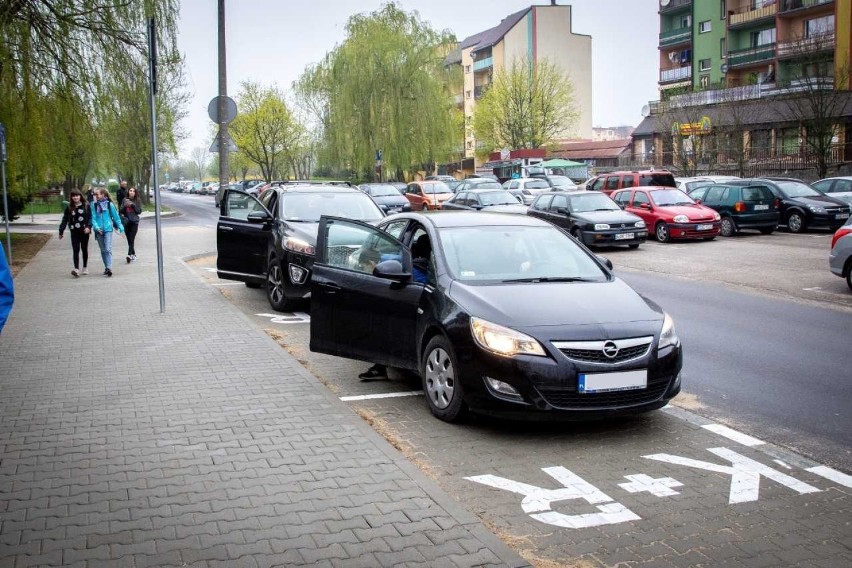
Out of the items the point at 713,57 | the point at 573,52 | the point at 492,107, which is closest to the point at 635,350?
the point at 713,57

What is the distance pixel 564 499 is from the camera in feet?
17.1

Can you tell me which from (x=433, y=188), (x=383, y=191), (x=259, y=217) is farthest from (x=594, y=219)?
(x=433, y=188)

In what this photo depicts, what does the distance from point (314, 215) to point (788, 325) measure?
6851 mm

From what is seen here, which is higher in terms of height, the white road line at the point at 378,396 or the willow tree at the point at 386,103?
the willow tree at the point at 386,103

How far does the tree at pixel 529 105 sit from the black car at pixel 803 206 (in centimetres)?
4464

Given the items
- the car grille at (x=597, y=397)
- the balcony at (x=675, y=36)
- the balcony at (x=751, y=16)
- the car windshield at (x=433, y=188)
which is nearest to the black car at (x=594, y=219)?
the car windshield at (x=433, y=188)

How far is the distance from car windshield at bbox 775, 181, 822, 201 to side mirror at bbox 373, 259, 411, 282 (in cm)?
2190

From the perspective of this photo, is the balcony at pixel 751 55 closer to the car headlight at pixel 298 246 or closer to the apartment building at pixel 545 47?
the apartment building at pixel 545 47

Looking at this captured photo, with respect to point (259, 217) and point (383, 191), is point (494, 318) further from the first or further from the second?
point (383, 191)

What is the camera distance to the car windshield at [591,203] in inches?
922

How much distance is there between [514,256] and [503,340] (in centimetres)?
151

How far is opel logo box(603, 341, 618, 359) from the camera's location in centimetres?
626

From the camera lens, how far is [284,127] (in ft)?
→ 241

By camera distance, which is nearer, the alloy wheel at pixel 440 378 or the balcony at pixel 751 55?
the alloy wheel at pixel 440 378
